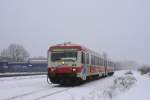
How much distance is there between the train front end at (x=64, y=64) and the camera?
28047mm

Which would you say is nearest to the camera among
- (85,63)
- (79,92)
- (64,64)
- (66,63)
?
(79,92)

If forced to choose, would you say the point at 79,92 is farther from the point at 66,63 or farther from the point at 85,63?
the point at 85,63

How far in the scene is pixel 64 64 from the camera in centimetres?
2806

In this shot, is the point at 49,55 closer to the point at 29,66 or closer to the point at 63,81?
the point at 63,81

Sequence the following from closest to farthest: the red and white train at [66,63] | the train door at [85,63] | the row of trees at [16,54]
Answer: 1. the red and white train at [66,63]
2. the train door at [85,63]
3. the row of trees at [16,54]

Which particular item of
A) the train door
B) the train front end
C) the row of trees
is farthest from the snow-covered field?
the row of trees

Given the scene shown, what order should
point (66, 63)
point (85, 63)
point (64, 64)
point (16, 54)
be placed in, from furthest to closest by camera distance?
point (16, 54)
point (85, 63)
point (66, 63)
point (64, 64)

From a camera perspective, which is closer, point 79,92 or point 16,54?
point 79,92

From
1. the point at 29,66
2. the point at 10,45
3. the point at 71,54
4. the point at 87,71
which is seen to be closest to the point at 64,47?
the point at 71,54

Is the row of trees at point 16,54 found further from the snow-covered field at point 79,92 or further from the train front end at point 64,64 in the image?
the snow-covered field at point 79,92

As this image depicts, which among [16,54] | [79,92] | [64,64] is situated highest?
[16,54]

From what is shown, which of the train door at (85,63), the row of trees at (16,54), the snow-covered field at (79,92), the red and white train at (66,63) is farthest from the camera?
the row of trees at (16,54)

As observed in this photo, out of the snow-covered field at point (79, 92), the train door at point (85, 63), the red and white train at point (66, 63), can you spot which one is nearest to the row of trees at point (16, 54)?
the train door at point (85, 63)

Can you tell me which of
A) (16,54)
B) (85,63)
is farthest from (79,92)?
(16,54)
